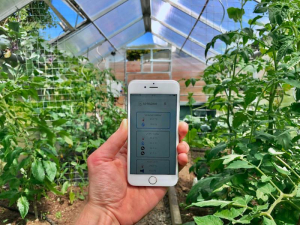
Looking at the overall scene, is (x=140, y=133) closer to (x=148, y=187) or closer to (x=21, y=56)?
(x=148, y=187)

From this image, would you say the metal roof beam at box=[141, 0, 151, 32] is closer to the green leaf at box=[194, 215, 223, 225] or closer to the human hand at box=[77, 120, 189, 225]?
the human hand at box=[77, 120, 189, 225]

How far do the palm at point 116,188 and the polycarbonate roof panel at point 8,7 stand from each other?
2001mm

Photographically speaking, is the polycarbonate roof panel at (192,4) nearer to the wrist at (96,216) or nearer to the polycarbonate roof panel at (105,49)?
the polycarbonate roof panel at (105,49)

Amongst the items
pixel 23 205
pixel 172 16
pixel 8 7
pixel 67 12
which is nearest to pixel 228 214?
pixel 23 205

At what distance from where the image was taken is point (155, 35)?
7902 mm

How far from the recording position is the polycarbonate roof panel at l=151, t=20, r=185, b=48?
258 inches

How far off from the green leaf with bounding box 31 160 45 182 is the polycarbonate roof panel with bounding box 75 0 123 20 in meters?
3.26

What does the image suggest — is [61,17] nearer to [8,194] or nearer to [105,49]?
[105,49]

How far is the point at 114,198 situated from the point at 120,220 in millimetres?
71

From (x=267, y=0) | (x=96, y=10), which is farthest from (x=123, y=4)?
(x=267, y=0)

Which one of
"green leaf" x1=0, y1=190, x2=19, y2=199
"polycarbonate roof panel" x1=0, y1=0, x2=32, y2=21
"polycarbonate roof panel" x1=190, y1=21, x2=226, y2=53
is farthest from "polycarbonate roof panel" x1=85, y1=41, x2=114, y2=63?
"green leaf" x1=0, y1=190, x2=19, y2=199

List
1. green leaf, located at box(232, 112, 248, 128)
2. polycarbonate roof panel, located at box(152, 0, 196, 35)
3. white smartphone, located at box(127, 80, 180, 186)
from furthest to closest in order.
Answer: polycarbonate roof panel, located at box(152, 0, 196, 35)
green leaf, located at box(232, 112, 248, 128)
white smartphone, located at box(127, 80, 180, 186)

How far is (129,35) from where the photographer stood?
290 inches

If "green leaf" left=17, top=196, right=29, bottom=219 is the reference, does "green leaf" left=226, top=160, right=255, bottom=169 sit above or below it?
above
